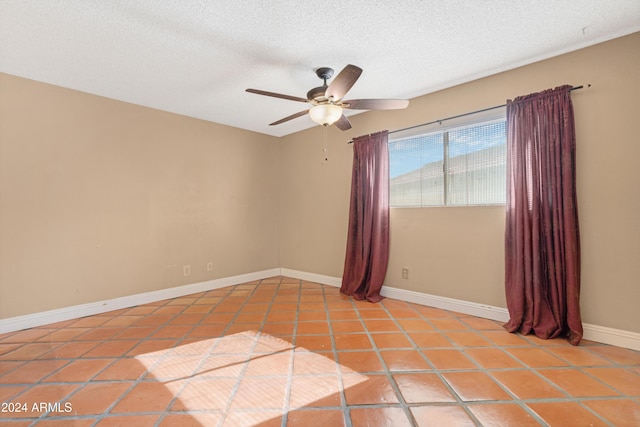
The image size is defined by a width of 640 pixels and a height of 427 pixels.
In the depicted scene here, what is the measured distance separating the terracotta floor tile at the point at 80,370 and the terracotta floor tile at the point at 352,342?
172 cm

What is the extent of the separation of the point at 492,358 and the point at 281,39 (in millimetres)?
2925

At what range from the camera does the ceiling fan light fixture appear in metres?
2.45

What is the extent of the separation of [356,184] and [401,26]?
199 centimetres

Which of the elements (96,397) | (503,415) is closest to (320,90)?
(503,415)

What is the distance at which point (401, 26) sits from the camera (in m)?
2.10

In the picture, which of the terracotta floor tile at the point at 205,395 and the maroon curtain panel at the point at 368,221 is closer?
the terracotta floor tile at the point at 205,395

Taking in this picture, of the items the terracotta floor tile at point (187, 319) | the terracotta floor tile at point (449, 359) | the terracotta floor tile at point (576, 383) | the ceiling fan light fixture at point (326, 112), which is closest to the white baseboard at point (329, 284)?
the terracotta floor tile at point (576, 383)

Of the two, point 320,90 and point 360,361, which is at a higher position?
point 320,90

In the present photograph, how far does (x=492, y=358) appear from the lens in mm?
2076

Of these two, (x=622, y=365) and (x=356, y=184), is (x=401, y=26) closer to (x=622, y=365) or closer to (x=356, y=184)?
(x=356, y=184)

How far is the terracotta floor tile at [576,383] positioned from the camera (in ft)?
5.41

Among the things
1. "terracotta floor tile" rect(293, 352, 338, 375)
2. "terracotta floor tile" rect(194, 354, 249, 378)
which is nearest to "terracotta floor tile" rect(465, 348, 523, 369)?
"terracotta floor tile" rect(293, 352, 338, 375)

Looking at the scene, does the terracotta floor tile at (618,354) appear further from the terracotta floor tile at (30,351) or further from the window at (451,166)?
the terracotta floor tile at (30,351)

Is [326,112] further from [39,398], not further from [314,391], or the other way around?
[39,398]
